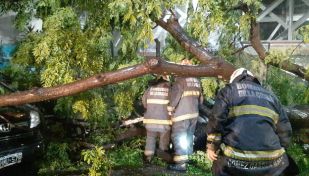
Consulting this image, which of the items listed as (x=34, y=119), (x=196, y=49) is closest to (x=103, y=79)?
(x=196, y=49)

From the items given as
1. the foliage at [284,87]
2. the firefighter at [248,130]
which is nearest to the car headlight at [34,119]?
the firefighter at [248,130]

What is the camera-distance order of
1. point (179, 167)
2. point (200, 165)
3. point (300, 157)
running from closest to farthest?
point (179, 167)
point (300, 157)
point (200, 165)

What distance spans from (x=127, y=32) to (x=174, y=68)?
5.77ft

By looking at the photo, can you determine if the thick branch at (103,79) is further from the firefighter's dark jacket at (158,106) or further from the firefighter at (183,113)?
the firefighter's dark jacket at (158,106)

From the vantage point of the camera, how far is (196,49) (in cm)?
475

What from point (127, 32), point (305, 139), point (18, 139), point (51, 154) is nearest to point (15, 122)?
point (18, 139)

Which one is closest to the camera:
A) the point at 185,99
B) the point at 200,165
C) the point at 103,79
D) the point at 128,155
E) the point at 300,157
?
the point at 103,79

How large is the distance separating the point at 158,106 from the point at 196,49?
1.49 meters

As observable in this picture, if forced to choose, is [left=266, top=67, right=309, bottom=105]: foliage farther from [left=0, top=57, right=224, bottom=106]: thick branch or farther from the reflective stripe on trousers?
[left=0, top=57, right=224, bottom=106]: thick branch

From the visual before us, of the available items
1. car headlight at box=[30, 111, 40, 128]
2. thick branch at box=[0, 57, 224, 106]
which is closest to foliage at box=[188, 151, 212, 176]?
thick branch at box=[0, 57, 224, 106]

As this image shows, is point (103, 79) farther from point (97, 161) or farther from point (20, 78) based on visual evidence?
point (20, 78)

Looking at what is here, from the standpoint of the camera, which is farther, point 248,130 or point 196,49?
point 196,49

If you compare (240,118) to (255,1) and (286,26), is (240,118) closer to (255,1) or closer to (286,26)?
(255,1)

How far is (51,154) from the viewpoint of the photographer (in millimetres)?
6152
